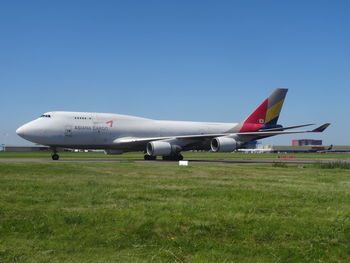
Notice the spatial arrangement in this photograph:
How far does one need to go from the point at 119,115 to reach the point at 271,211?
2931cm

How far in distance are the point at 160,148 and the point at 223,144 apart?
5.67 m

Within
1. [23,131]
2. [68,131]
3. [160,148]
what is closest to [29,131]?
[23,131]

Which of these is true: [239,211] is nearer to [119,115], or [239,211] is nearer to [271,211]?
[271,211]

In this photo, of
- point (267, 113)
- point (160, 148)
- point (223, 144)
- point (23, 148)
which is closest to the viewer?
A: point (160, 148)

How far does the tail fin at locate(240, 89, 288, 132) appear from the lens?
41250mm

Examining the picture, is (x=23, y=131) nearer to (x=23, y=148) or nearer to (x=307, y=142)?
(x=23, y=148)

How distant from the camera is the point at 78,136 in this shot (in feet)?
111

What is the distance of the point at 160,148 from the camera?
34.2 meters

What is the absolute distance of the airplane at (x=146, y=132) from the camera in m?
33.2

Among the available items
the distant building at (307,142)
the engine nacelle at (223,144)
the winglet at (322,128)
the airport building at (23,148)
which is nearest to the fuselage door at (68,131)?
the engine nacelle at (223,144)

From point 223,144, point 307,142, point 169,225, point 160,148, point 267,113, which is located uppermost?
point 307,142

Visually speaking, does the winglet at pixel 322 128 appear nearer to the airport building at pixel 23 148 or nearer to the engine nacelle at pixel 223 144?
the engine nacelle at pixel 223 144

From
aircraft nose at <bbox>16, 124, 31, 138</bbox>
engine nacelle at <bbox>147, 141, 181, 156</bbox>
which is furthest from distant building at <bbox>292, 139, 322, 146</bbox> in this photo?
aircraft nose at <bbox>16, 124, 31, 138</bbox>

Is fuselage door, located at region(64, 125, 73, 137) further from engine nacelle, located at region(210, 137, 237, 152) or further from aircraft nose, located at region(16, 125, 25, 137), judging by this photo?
engine nacelle, located at region(210, 137, 237, 152)
